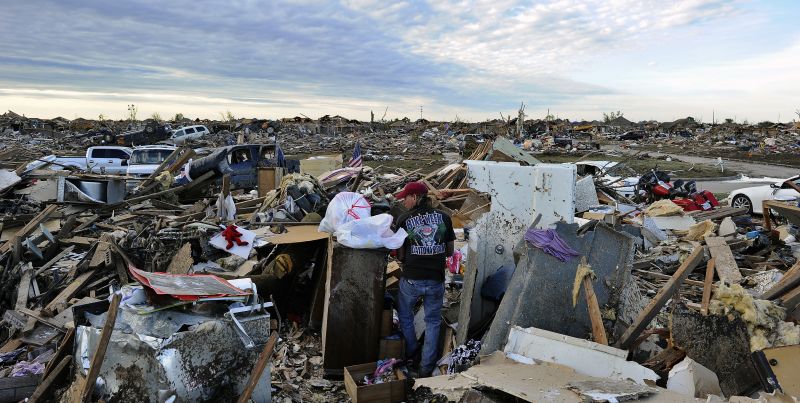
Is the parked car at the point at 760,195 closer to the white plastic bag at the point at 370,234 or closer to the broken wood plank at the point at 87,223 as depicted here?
the white plastic bag at the point at 370,234

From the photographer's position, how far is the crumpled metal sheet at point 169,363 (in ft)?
11.5

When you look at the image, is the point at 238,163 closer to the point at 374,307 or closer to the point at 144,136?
the point at 374,307

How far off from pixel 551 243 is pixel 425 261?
1.08 meters

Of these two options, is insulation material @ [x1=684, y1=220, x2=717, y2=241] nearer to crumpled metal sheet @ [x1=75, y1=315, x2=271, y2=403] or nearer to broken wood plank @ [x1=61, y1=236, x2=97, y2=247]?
crumpled metal sheet @ [x1=75, y1=315, x2=271, y2=403]

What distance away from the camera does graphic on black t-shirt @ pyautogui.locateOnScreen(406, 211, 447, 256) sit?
500cm

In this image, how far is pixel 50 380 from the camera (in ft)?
12.9

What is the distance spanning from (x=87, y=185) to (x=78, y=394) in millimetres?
8343

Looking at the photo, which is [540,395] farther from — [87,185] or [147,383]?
[87,185]

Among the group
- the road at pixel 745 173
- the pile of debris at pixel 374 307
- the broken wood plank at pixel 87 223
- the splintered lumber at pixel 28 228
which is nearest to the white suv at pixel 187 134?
the broken wood plank at pixel 87 223

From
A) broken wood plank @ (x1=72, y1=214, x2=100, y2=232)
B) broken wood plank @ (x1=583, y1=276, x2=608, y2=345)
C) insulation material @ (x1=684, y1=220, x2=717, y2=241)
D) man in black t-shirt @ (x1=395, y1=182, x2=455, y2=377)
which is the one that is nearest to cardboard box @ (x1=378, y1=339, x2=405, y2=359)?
man in black t-shirt @ (x1=395, y1=182, x2=455, y2=377)

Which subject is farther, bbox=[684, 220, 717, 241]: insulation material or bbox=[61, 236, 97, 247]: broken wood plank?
bbox=[684, 220, 717, 241]: insulation material

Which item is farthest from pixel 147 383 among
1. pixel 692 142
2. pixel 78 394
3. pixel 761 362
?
pixel 692 142

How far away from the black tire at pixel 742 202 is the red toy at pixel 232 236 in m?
11.4

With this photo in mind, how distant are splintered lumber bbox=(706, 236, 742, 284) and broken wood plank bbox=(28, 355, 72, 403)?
7.05 metres
